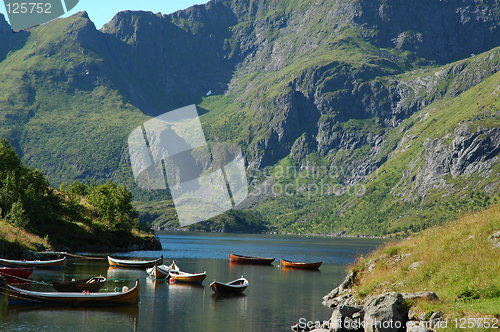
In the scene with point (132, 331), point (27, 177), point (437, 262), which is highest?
point (27, 177)

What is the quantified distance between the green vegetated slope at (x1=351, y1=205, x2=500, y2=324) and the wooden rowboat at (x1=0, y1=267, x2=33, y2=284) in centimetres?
3674

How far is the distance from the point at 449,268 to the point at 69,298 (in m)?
33.0

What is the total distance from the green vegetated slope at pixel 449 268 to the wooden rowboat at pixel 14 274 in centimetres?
3674

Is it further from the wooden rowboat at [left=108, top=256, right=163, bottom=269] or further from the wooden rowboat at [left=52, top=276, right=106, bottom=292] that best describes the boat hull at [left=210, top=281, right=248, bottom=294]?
the wooden rowboat at [left=108, top=256, right=163, bottom=269]

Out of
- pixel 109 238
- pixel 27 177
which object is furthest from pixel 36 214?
pixel 109 238

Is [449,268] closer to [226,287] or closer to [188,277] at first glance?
[226,287]

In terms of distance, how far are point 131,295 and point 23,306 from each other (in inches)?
380

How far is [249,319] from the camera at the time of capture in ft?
170

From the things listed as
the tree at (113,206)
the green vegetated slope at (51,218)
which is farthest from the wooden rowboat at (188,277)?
the tree at (113,206)

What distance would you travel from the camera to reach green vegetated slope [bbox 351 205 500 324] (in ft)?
120

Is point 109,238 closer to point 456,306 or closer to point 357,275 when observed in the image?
point 357,275

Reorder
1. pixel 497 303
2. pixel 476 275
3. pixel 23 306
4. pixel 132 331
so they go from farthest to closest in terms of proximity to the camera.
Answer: pixel 23 306
pixel 132 331
pixel 476 275
pixel 497 303

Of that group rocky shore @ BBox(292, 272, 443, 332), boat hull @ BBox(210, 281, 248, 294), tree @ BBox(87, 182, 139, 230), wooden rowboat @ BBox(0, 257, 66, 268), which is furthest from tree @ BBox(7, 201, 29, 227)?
rocky shore @ BBox(292, 272, 443, 332)

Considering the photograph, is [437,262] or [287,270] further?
[287,270]
